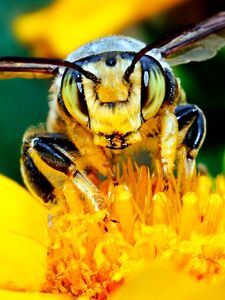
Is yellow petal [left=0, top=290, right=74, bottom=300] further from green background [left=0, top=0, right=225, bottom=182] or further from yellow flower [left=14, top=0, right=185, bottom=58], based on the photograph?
yellow flower [left=14, top=0, right=185, bottom=58]

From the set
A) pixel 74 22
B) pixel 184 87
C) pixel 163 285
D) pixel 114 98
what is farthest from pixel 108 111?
pixel 74 22

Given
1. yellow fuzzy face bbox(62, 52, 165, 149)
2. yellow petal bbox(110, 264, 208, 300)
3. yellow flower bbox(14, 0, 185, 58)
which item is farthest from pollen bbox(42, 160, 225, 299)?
yellow flower bbox(14, 0, 185, 58)

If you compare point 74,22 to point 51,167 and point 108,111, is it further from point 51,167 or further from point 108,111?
point 108,111

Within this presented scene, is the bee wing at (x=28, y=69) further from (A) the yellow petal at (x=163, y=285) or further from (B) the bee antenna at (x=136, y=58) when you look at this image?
(A) the yellow petal at (x=163, y=285)

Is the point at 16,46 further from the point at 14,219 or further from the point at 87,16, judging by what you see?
the point at 14,219

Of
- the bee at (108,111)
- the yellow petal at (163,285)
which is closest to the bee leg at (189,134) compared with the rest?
the bee at (108,111)

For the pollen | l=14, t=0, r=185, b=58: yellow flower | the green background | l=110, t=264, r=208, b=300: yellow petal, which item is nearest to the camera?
l=110, t=264, r=208, b=300: yellow petal
